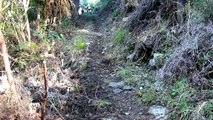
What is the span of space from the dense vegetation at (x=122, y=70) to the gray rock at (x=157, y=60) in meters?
0.02

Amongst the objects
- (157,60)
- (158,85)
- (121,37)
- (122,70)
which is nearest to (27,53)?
(122,70)

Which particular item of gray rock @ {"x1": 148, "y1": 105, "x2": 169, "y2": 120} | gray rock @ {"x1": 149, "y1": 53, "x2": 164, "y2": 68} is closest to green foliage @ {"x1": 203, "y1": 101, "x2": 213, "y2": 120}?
gray rock @ {"x1": 148, "y1": 105, "x2": 169, "y2": 120}

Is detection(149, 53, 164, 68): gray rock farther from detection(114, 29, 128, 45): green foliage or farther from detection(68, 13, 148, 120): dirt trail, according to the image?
detection(114, 29, 128, 45): green foliage

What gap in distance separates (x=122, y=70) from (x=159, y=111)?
1.51 m

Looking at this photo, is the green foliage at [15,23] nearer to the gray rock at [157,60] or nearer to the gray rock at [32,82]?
the gray rock at [32,82]

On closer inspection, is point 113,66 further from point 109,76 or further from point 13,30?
point 13,30

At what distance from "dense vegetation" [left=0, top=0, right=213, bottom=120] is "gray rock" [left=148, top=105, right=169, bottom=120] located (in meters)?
0.01

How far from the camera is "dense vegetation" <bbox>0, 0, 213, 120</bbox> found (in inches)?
124

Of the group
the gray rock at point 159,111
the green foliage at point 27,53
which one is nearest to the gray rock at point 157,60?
the gray rock at point 159,111

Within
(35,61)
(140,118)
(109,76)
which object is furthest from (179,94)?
(35,61)

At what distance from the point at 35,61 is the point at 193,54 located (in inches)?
104

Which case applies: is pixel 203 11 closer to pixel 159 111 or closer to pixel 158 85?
pixel 158 85

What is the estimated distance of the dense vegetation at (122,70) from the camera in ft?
10.3

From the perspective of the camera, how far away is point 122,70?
187 inches
